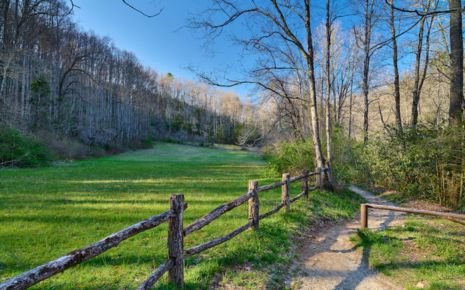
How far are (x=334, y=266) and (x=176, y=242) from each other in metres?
3.08

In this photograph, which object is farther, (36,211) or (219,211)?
(36,211)

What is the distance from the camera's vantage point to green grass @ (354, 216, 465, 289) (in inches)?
157

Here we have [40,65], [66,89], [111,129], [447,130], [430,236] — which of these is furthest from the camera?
[111,129]

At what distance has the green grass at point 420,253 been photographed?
399 cm

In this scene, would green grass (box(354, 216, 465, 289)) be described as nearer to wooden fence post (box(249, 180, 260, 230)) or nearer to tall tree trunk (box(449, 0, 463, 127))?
wooden fence post (box(249, 180, 260, 230))

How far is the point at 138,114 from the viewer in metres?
49.4

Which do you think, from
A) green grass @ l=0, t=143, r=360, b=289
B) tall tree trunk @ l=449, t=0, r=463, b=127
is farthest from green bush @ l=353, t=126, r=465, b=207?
green grass @ l=0, t=143, r=360, b=289

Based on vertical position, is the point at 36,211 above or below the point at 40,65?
below

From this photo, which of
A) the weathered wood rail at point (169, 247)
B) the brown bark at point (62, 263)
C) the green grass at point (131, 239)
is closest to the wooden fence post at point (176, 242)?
the weathered wood rail at point (169, 247)

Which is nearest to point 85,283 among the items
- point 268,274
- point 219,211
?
point 219,211

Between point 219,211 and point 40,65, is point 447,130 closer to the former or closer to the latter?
point 219,211

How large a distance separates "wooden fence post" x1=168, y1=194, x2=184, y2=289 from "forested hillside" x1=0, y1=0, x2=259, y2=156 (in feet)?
34.3

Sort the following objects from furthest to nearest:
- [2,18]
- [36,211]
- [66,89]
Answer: [66,89], [2,18], [36,211]

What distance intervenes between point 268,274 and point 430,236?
408cm
